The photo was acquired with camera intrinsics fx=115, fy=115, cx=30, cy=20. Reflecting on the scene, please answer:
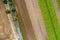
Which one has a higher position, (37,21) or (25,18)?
(25,18)

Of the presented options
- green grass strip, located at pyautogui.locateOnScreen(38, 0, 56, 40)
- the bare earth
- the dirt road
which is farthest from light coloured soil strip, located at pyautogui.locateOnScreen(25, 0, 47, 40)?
the dirt road

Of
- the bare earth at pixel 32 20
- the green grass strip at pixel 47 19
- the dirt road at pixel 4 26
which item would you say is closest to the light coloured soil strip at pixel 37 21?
the bare earth at pixel 32 20

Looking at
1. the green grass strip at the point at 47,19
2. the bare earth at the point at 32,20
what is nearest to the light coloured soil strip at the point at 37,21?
the bare earth at the point at 32,20

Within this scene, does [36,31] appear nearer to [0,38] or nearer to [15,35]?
[15,35]

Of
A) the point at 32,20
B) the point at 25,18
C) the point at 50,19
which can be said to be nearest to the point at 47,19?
the point at 50,19

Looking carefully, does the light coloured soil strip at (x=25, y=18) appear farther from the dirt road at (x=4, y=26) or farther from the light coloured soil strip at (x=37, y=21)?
the dirt road at (x=4, y=26)

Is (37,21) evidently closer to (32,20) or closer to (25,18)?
(32,20)

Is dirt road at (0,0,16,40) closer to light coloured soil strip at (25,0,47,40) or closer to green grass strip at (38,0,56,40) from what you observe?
light coloured soil strip at (25,0,47,40)
